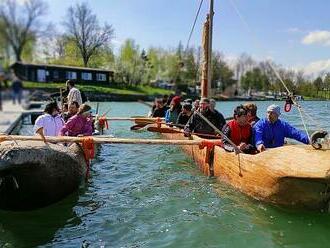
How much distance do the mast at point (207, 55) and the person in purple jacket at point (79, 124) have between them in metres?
5.31

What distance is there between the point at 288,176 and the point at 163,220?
1692 millimetres

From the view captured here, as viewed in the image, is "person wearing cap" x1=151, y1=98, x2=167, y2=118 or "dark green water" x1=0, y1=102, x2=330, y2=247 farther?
"person wearing cap" x1=151, y1=98, x2=167, y2=118

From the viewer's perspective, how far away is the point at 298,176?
5.25 metres

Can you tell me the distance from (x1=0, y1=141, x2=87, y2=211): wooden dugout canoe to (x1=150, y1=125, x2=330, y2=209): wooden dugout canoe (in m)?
2.48

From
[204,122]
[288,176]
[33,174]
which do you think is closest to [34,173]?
[33,174]

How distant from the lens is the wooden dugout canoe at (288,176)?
17.2 ft

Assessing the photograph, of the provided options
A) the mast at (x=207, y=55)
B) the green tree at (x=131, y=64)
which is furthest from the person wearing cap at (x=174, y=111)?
the green tree at (x=131, y=64)

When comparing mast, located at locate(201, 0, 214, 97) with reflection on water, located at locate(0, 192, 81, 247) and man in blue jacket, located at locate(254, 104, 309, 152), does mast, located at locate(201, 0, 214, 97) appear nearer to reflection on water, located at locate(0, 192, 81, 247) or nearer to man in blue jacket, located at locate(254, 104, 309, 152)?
man in blue jacket, located at locate(254, 104, 309, 152)

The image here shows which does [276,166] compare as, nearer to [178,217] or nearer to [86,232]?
[178,217]

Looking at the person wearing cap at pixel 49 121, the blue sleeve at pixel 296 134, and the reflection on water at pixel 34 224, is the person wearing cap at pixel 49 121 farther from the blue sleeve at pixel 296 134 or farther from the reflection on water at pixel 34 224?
the blue sleeve at pixel 296 134

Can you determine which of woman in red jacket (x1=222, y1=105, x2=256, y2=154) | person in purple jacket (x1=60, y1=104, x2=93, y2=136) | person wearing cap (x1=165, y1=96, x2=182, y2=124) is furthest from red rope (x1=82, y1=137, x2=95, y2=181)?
person wearing cap (x1=165, y1=96, x2=182, y2=124)

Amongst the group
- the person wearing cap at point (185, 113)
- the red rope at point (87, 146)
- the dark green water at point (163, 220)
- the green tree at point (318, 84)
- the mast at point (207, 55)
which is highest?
the mast at point (207, 55)

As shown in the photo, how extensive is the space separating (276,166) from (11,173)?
10.4 feet

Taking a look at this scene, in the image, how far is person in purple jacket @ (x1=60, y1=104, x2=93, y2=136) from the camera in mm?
8406
